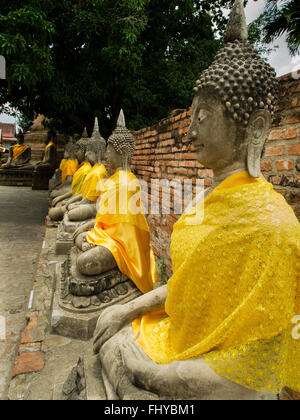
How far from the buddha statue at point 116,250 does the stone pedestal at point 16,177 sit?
1332cm

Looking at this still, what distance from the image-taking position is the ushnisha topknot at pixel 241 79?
3.49 feet

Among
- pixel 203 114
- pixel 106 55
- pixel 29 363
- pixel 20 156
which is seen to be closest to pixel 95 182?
pixel 29 363

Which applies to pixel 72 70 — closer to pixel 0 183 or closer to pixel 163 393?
pixel 163 393

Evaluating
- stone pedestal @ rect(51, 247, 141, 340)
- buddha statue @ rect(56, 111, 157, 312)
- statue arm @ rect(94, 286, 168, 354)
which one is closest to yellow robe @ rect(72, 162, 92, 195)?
buddha statue @ rect(56, 111, 157, 312)

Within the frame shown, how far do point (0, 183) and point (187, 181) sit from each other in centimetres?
1367

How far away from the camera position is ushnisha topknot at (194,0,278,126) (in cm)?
106

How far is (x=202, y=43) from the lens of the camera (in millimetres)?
7895

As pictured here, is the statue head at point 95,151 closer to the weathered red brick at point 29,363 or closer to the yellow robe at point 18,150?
the weathered red brick at point 29,363

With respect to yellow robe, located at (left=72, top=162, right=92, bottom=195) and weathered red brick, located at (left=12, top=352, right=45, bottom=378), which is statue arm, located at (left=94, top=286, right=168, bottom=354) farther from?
yellow robe, located at (left=72, top=162, right=92, bottom=195)

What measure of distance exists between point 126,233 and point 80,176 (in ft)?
9.96

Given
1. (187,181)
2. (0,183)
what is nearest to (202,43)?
(187,181)

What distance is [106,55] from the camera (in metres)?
6.38

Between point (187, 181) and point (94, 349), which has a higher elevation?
point (187, 181)

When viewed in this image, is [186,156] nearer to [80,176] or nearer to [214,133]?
[214,133]
